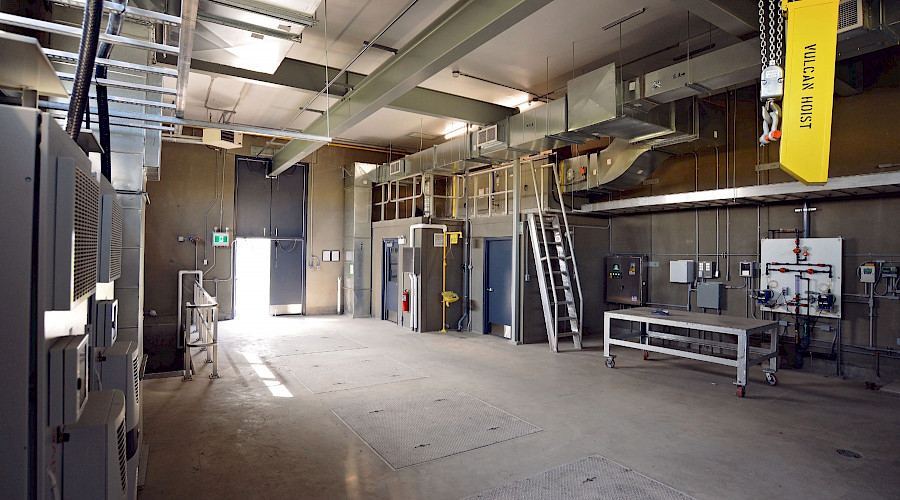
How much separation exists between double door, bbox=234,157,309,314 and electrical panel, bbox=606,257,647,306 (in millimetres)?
7459

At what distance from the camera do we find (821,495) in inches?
127

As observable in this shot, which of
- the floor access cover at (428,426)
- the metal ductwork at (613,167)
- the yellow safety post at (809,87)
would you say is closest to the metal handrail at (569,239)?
the metal ductwork at (613,167)

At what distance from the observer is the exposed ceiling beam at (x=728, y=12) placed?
394 centimetres

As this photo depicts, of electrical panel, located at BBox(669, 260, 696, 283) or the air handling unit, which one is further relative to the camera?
the air handling unit

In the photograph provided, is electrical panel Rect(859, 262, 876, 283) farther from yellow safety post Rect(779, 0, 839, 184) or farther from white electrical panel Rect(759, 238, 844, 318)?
yellow safety post Rect(779, 0, 839, 184)

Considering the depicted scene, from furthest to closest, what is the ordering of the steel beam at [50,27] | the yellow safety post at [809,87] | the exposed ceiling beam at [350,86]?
the exposed ceiling beam at [350,86]
the yellow safety post at [809,87]
the steel beam at [50,27]

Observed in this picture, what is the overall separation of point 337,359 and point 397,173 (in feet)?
16.3

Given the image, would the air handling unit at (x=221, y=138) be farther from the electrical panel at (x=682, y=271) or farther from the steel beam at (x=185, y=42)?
the electrical panel at (x=682, y=271)

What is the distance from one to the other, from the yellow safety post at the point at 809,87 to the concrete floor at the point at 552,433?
2244mm

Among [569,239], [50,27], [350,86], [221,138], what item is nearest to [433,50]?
[350,86]

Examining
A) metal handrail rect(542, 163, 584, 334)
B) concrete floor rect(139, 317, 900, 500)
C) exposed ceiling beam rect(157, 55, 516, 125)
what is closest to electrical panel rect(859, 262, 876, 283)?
concrete floor rect(139, 317, 900, 500)

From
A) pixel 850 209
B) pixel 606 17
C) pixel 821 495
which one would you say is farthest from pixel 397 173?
pixel 821 495

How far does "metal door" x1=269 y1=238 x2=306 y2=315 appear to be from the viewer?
39.2 feet

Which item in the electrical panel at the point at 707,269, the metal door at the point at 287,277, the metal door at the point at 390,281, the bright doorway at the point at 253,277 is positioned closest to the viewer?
the electrical panel at the point at 707,269
